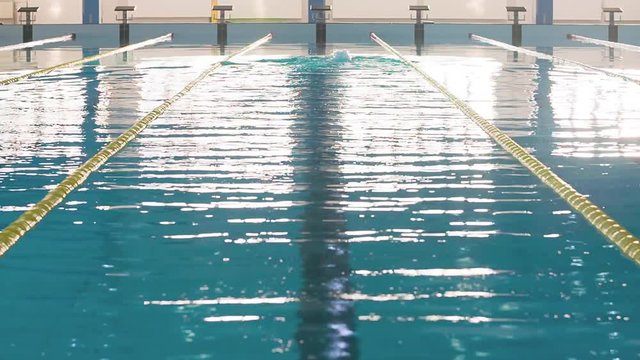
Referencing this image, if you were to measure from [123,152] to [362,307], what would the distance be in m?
3.63

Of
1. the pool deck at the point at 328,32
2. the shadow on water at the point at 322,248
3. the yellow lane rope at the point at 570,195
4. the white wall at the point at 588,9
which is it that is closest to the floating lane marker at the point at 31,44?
the pool deck at the point at 328,32

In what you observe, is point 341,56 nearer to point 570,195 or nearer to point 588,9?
point 570,195

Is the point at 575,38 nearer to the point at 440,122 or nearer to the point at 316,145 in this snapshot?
the point at 440,122

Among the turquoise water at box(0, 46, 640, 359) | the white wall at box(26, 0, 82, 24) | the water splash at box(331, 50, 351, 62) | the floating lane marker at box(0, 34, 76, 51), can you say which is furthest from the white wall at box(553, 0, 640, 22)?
the turquoise water at box(0, 46, 640, 359)

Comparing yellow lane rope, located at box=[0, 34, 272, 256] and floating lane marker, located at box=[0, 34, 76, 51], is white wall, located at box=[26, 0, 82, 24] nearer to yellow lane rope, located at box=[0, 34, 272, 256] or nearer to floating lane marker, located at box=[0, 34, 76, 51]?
floating lane marker, located at box=[0, 34, 76, 51]

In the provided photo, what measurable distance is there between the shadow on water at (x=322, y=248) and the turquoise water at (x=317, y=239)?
0.01 meters

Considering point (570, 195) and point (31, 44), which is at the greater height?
point (31, 44)

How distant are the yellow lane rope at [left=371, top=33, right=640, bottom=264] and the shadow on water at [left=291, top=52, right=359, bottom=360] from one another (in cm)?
97

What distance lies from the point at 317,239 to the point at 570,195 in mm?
1468

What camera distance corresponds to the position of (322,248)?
400cm

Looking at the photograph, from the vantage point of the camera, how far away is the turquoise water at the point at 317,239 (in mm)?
2955

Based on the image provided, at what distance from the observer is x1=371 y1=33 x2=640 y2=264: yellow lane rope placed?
410 centimetres

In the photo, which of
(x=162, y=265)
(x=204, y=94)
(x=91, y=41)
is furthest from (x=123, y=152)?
(x=91, y=41)

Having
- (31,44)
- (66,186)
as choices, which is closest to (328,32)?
(31,44)
